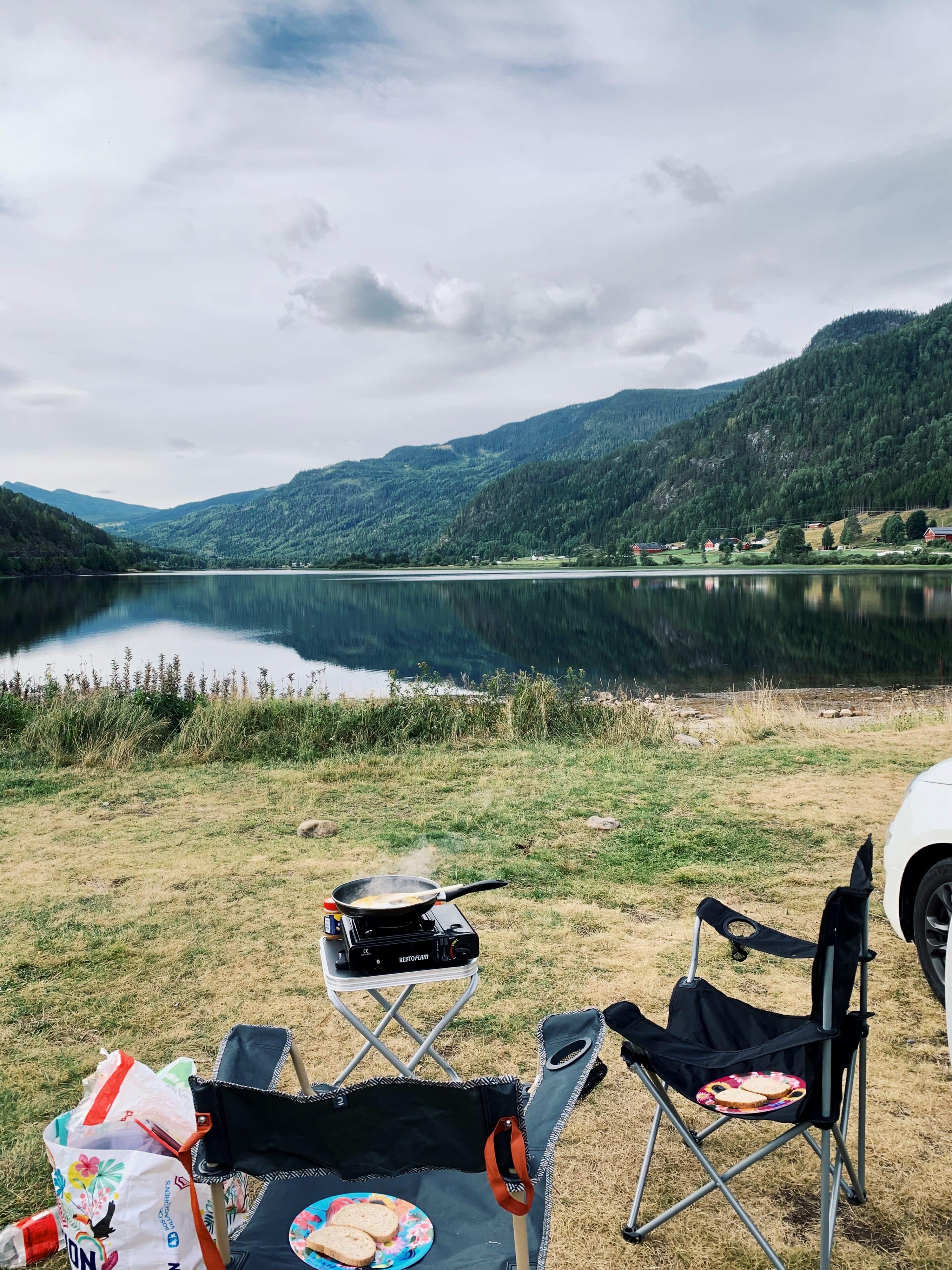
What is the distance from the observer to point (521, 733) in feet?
34.1

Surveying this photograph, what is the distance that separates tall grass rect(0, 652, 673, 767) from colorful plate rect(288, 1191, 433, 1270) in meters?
7.34

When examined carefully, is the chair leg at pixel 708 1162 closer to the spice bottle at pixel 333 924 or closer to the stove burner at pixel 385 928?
the stove burner at pixel 385 928

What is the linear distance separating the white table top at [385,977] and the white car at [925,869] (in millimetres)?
2067

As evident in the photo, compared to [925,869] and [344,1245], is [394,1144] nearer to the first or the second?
[344,1245]

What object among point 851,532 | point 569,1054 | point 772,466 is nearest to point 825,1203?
point 569,1054

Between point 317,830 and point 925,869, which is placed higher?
point 925,869

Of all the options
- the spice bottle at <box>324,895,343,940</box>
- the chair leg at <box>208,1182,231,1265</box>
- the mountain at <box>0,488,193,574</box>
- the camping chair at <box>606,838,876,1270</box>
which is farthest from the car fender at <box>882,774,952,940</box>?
the mountain at <box>0,488,193,574</box>

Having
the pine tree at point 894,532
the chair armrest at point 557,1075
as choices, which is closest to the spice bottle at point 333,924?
the chair armrest at point 557,1075

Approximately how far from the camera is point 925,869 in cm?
353

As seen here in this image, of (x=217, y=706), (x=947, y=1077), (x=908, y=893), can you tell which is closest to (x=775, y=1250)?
(x=947, y=1077)

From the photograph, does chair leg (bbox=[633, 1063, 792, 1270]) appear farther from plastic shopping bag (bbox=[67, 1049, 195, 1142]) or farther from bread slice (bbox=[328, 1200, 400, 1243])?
plastic shopping bag (bbox=[67, 1049, 195, 1142])

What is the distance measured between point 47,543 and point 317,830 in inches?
4029

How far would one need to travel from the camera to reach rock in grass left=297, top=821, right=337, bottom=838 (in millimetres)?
6547

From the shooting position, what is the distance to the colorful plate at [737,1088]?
2229 millimetres
